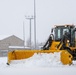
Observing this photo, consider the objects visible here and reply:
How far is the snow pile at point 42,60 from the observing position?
16062 millimetres

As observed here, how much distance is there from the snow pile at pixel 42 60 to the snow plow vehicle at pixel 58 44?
1.24ft

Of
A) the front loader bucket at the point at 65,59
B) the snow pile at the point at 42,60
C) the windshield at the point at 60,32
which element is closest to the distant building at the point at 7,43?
the windshield at the point at 60,32

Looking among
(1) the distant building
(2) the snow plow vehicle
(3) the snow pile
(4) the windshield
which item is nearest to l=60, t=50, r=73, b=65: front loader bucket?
(3) the snow pile

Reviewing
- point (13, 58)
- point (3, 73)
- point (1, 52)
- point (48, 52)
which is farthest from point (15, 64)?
point (1, 52)

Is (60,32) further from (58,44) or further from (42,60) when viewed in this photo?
(42,60)

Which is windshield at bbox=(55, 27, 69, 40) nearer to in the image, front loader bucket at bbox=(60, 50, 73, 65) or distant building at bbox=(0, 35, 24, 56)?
front loader bucket at bbox=(60, 50, 73, 65)

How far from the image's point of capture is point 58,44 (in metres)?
17.8

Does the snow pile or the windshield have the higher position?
the windshield

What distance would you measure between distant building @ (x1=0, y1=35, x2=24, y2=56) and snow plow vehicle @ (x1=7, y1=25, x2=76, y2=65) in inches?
1799

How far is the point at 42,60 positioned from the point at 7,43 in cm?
5189

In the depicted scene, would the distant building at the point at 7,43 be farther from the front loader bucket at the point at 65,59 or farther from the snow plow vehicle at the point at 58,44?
the front loader bucket at the point at 65,59

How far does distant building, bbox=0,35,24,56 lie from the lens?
6475 cm

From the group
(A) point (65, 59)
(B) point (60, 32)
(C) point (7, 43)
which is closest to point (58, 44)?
(B) point (60, 32)

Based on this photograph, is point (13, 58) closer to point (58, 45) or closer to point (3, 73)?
point (58, 45)
